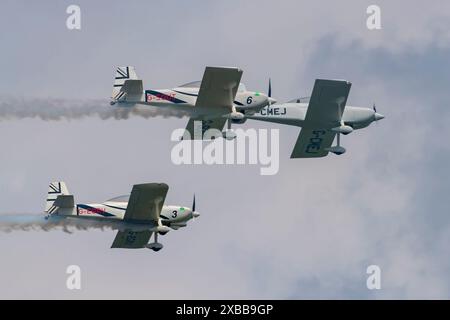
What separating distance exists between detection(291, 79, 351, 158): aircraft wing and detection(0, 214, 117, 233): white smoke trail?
10170mm

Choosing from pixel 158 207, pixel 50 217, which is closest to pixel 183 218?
pixel 158 207

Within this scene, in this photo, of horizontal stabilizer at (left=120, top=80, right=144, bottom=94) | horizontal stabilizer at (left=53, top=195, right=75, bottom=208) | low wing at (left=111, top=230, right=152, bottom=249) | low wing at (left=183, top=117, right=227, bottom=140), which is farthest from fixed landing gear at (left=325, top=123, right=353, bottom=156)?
horizontal stabilizer at (left=53, top=195, right=75, bottom=208)

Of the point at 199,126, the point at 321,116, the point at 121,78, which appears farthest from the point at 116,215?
the point at 321,116

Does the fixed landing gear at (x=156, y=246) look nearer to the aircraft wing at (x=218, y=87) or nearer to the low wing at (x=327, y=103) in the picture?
the aircraft wing at (x=218, y=87)

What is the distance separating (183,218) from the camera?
68.9 m

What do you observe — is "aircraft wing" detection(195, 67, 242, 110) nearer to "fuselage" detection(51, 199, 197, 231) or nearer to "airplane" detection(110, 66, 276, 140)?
"airplane" detection(110, 66, 276, 140)

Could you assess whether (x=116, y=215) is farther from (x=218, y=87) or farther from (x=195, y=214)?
(x=218, y=87)

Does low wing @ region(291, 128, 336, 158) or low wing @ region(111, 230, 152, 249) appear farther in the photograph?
low wing @ region(291, 128, 336, 158)

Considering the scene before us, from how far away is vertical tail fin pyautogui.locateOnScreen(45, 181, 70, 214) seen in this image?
65.9 m

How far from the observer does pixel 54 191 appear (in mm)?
67125

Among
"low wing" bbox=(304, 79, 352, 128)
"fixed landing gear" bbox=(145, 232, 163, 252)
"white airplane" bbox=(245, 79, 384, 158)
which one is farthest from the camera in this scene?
"white airplane" bbox=(245, 79, 384, 158)

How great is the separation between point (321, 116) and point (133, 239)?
999cm
